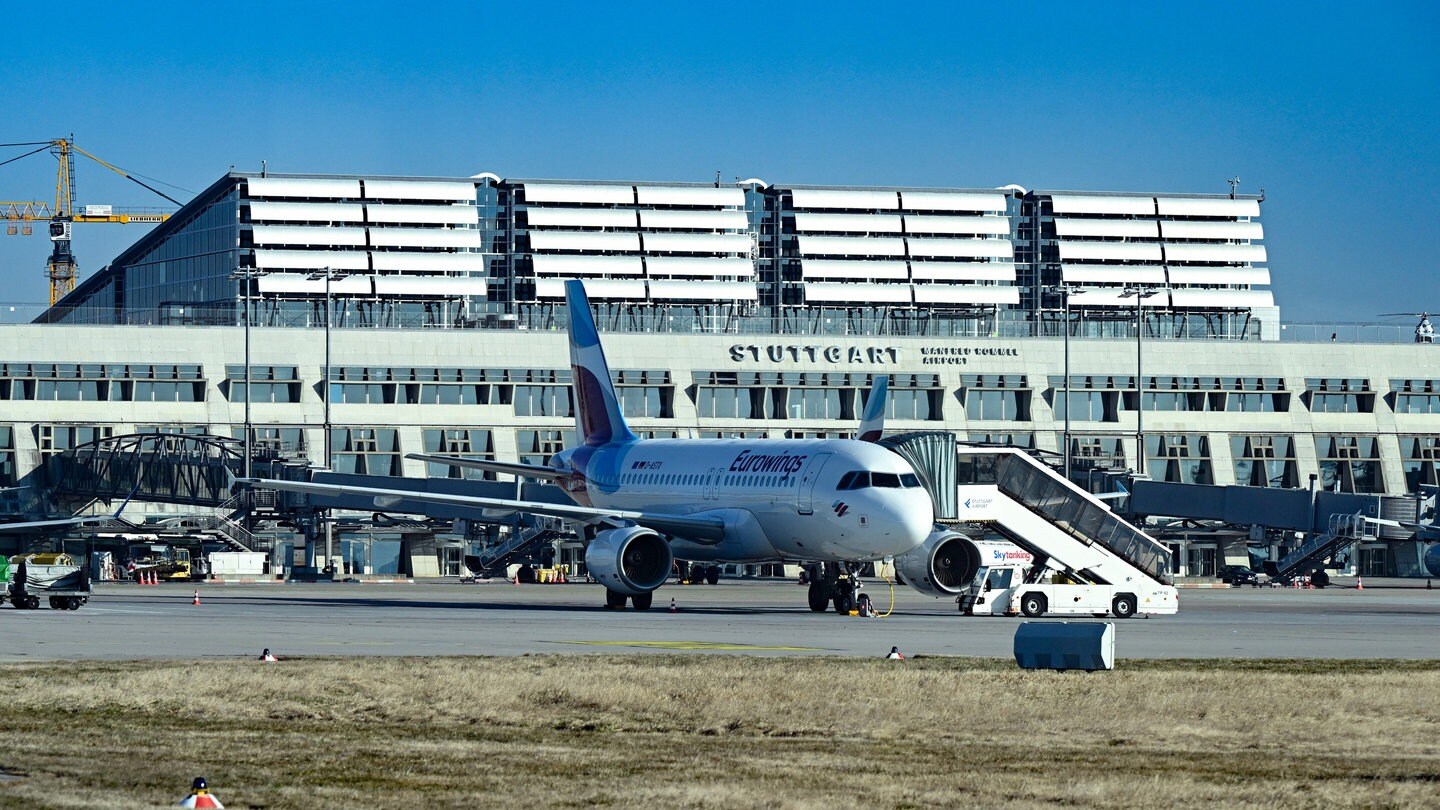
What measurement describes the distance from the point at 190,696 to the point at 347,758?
6.01 m

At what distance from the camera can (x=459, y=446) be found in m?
110

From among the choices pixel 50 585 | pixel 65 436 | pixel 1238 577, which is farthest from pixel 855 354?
pixel 50 585

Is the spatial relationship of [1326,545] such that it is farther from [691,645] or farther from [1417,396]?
[691,645]

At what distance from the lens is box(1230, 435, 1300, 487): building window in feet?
391

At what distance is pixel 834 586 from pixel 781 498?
2953mm

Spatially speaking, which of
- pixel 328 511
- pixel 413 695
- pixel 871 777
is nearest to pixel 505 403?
pixel 328 511

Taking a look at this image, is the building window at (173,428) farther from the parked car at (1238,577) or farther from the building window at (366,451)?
the parked car at (1238,577)

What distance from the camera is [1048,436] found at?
117 meters

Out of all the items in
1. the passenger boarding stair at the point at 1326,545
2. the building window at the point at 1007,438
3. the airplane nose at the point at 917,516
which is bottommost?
the passenger boarding stair at the point at 1326,545

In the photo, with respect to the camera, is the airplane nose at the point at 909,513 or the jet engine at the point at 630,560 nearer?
the airplane nose at the point at 909,513

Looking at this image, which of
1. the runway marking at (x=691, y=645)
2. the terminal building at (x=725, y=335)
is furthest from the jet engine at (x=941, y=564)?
the terminal building at (x=725, y=335)

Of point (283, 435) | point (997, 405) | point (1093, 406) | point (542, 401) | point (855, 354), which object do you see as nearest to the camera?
point (283, 435)

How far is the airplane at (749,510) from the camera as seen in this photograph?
4800 centimetres

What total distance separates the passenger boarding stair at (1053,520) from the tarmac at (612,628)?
2.32 meters
